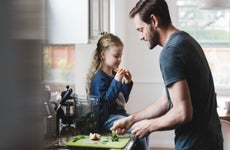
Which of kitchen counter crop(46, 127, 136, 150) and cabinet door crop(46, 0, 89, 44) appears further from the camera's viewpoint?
cabinet door crop(46, 0, 89, 44)

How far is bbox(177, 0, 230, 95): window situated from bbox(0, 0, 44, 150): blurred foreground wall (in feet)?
15.5

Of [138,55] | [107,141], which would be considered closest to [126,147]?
[107,141]

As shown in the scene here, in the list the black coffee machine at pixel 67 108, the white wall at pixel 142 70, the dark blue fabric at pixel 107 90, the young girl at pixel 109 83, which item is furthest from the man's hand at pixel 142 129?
the white wall at pixel 142 70

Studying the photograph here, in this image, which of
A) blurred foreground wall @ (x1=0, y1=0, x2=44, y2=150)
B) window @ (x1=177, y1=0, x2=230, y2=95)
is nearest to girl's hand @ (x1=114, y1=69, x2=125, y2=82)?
blurred foreground wall @ (x1=0, y1=0, x2=44, y2=150)

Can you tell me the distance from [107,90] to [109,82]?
8cm

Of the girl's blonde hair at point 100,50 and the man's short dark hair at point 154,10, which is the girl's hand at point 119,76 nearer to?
the girl's blonde hair at point 100,50

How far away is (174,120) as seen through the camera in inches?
61.9

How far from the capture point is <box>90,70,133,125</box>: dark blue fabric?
7.67 ft

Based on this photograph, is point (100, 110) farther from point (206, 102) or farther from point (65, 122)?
point (206, 102)

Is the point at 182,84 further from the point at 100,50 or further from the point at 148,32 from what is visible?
the point at 100,50

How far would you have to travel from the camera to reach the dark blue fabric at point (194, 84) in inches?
61.0

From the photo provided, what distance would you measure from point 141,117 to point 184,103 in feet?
1.74

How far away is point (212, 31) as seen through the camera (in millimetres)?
4969

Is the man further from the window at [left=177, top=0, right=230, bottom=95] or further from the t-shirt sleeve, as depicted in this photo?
the window at [left=177, top=0, right=230, bottom=95]
